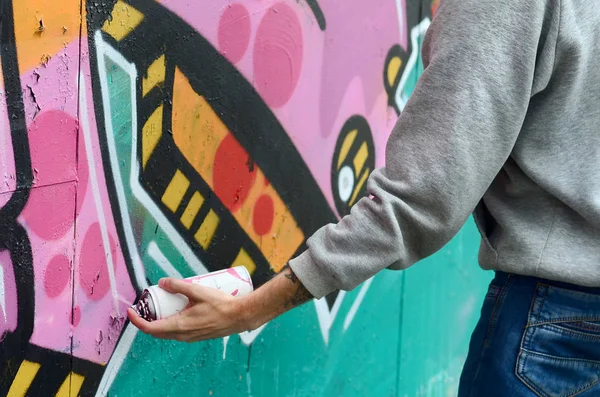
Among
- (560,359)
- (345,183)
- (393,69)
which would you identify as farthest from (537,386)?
(393,69)

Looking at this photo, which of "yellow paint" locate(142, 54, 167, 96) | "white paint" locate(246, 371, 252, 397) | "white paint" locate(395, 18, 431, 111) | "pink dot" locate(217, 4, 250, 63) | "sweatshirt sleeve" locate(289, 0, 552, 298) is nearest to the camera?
"sweatshirt sleeve" locate(289, 0, 552, 298)

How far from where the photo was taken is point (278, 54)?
237 cm

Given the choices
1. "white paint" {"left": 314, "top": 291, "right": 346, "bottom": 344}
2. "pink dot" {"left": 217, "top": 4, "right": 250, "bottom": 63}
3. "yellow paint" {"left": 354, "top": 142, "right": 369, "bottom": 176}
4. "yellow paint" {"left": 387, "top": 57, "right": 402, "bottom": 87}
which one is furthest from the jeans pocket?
"yellow paint" {"left": 387, "top": 57, "right": 402, "bottom": 87}

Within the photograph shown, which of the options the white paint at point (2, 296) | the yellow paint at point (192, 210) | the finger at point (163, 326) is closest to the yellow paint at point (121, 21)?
the yellow paint at point (192, 210)

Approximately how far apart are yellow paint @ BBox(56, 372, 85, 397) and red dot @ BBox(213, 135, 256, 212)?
0.64 m

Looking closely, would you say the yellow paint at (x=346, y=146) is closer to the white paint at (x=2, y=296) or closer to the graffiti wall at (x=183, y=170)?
the graffiti wall at (x=183, y=170)

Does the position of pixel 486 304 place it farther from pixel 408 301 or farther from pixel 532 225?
pixel 408 301

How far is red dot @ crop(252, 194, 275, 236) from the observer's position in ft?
7.86

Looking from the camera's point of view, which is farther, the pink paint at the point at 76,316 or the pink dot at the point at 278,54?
the pink dot at the point at 278,54

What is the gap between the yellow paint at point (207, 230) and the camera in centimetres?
220

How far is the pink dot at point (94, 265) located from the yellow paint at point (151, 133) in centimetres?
23

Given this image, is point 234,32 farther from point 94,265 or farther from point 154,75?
point 94,265

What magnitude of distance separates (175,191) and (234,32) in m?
0.49

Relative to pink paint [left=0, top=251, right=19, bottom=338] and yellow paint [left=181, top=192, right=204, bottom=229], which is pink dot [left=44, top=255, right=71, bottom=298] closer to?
pink paint [left=0, top=251, right=19, bottom=338]
